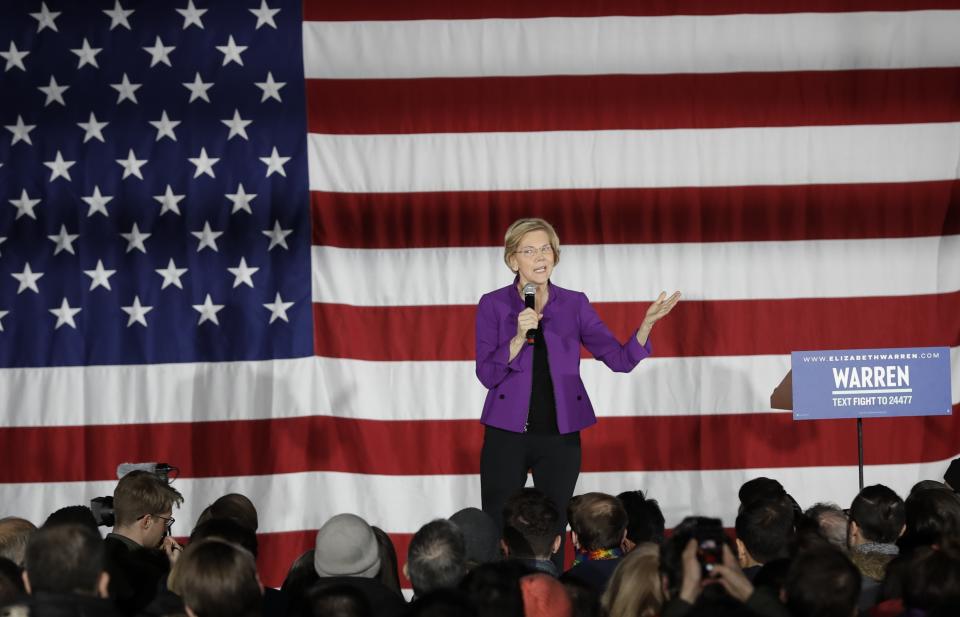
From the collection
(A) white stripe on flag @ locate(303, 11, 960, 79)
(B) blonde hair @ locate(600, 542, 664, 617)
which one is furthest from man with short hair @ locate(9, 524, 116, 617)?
(A) white stripe on flag @ locate(303, 11, 960, 79)

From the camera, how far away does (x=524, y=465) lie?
4785mm

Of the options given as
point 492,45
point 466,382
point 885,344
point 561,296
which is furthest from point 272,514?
point 885,344

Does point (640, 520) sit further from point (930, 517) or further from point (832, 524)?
point (930, 517)

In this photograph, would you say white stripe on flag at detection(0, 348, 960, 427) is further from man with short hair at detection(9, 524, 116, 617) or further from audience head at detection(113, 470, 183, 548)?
man with short hair at detection(9, 524, 116, 617)

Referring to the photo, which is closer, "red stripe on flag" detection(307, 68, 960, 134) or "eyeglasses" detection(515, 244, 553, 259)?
"eyeglasses" detection(515, 244, 553, 259)

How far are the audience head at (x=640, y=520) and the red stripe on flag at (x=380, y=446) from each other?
185 cm

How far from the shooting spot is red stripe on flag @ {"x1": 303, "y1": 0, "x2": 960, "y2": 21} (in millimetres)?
6328

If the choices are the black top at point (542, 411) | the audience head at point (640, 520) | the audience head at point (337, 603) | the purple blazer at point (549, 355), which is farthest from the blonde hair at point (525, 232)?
the audience head at point (337, 603)

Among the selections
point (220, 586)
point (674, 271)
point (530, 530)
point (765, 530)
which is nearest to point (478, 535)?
point (530, 530)

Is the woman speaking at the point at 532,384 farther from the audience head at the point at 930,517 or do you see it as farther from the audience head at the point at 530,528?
the audience head at the point at 930,517

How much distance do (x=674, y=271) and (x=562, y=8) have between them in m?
1.48

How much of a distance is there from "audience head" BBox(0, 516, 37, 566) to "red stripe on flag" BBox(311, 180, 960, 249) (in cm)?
285

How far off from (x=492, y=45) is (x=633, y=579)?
3.98 meters

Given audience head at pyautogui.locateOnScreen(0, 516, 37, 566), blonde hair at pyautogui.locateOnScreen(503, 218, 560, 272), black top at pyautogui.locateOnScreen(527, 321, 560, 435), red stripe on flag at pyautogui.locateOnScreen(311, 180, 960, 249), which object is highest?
red stripe on flag at pyautogui.locateOnScreen(311, 180, 960, 249)
